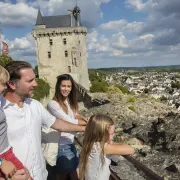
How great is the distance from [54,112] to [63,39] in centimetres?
3278

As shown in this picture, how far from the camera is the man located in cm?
262

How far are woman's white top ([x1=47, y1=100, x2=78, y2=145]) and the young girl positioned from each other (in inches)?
28.3

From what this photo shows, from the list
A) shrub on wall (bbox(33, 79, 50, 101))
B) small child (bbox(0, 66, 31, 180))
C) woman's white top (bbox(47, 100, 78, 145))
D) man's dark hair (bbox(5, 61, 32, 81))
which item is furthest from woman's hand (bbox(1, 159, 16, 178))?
shrub on wall (bbox(33, 79, 50, 101))

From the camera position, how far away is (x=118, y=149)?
284 cm

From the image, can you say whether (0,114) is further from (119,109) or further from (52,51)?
(52,51)

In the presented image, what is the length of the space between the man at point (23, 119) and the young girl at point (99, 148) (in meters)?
0.44

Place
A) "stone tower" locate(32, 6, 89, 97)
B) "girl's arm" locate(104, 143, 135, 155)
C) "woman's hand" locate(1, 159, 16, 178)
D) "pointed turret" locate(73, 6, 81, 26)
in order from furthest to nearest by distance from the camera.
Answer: "pointed turret" locate(73, 6, 81, 26) → "stone tower" locate(32, 6, 89, 97) → "girl's arm" locate(104, 143, 135, 155) → "woman's hand" locate(1, 159, 16, 178)

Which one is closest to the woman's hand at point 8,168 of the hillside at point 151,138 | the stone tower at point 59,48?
the hillside at point 151,138

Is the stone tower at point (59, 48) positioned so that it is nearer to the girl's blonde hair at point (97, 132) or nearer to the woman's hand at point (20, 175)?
the girl's blonde hair at point (97, 132)

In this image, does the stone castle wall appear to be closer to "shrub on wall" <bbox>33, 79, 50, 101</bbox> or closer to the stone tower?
the stone tower

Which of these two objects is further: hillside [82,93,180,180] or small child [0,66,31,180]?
Answer: hillside [82,93,180,180]

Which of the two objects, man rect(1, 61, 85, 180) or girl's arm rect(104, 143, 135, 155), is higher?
man rect(1, 61, 85, 180)

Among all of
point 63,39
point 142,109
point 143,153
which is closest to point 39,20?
point 63,39

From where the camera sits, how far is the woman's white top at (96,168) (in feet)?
9.57
